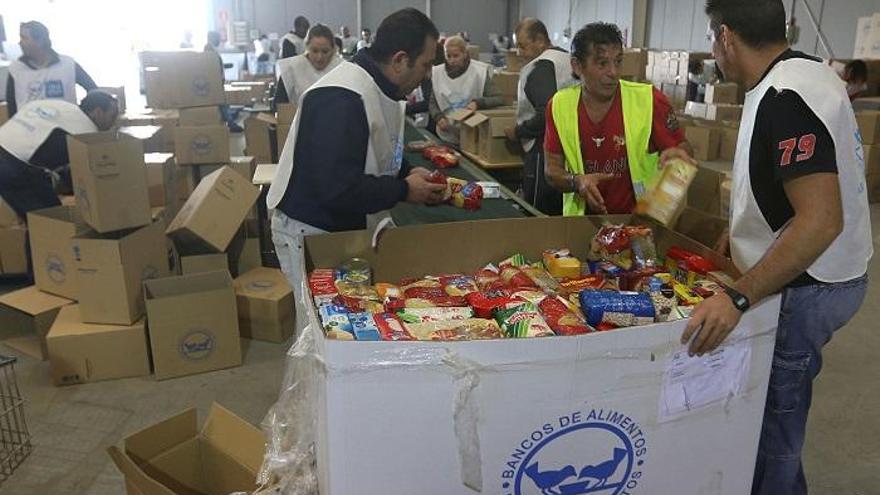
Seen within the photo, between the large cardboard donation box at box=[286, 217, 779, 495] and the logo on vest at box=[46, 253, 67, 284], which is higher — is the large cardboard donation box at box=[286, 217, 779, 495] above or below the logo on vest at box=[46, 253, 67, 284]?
above

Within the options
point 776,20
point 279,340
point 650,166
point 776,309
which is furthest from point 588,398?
point 279,340

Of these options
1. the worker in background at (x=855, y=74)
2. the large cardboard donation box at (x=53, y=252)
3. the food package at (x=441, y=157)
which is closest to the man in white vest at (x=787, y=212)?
the food package at (x=441, y=157)

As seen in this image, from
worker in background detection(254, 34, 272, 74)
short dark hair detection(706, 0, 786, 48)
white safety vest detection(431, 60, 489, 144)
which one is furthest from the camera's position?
worker in background detection(254, 34, 272, 74)

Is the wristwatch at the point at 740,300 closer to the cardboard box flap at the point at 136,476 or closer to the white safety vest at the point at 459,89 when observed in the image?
the cardboard box flap at the point at 136,476

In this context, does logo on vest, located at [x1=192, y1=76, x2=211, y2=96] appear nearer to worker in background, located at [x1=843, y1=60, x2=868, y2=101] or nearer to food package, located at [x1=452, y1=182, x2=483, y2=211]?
food package, located at [x1=452, y1=182, x2=483, y2=211]

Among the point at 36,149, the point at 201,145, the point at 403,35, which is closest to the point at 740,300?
the point at 403,35

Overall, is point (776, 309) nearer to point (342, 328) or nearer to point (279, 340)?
point (342, 328)

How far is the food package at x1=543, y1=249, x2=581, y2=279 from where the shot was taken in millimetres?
1466

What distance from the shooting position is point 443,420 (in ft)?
3.14

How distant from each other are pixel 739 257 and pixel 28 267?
3613mm

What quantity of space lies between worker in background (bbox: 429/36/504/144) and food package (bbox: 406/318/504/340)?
337 centimetres

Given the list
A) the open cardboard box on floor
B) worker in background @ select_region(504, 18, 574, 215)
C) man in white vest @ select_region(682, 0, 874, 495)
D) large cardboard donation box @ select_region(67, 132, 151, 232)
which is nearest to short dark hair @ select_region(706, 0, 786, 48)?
man in white vest @ select_region(682, 0, 874, 495)

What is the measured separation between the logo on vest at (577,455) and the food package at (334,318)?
32 centimetres

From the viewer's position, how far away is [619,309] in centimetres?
114
